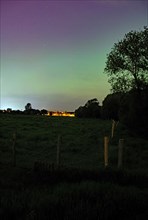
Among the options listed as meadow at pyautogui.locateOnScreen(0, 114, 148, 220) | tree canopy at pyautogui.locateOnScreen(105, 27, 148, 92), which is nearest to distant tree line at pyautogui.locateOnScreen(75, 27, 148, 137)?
tree canopy at pyautogui.locateOnScreen(105, 27, 148, 92)

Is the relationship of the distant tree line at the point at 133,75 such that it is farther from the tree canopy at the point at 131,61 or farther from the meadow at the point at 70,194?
the meadow at the point at 70,194

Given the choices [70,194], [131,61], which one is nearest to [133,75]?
[131,61]

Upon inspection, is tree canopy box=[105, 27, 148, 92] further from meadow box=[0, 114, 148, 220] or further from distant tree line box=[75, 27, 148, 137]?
meadow box=[0, 114, 148, 220]

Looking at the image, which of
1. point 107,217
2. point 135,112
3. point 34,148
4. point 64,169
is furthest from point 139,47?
point 107,217

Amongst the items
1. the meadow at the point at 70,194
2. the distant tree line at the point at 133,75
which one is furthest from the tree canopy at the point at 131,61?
the meadow at the point at 70,194

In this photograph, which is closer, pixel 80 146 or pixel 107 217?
pixel 107 217

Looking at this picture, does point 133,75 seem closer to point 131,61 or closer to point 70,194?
point 131,61

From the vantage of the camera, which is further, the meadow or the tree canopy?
the tree canopy

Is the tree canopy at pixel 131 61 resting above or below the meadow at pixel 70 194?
above

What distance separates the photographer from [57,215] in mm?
8195

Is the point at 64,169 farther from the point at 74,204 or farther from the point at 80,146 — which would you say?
the point at 80,146

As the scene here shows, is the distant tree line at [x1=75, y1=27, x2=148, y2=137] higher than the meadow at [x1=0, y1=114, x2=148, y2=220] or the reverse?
higher

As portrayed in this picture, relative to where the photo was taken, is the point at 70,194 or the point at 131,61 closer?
the point at 70,194

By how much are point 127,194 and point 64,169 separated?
4048mm
